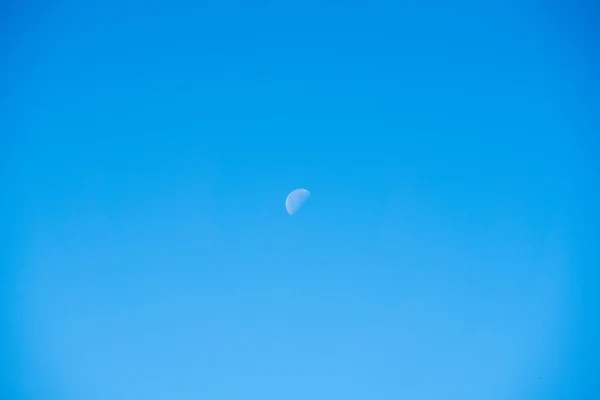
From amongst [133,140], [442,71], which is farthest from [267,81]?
[442,71]

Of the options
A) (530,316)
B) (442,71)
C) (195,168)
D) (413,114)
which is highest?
(442,71)

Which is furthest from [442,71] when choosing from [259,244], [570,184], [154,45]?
[154,45]

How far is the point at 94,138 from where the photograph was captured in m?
1.68

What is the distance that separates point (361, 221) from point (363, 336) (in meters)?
0.44

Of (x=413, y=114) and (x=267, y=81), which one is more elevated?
(x=267, y=81)

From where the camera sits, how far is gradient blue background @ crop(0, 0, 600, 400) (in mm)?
1676

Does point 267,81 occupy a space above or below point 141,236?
above

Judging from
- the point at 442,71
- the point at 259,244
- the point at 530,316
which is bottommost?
the point at 530,316

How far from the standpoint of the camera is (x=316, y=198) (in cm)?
170

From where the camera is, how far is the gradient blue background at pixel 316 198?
168 cm

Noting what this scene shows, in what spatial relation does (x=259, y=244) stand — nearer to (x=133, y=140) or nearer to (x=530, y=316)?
(x=133, y=140)

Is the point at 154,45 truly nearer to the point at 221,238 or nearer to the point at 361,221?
the point at 221,238

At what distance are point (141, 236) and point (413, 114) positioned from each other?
114cm

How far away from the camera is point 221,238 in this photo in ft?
5.56
